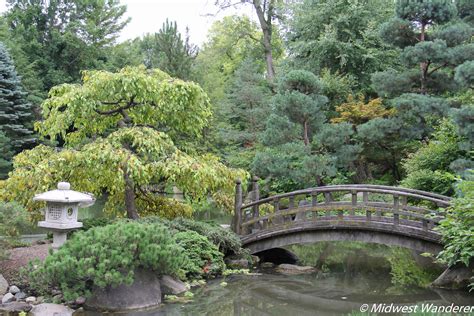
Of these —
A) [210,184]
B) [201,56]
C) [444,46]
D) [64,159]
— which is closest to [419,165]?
[444,46]

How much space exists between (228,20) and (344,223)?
26.3 m

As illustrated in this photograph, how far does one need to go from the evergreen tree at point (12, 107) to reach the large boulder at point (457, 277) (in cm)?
1649

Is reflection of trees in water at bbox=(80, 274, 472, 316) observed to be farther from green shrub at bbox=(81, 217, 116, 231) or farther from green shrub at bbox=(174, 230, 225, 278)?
green shrub at bbox=(81, 217, 116, 231)

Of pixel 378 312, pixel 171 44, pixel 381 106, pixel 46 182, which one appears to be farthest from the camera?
pixel 171 44

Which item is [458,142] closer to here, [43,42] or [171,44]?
[171,44]

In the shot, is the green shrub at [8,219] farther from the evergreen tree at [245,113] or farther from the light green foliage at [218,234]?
the evergreen tree at [245,113]

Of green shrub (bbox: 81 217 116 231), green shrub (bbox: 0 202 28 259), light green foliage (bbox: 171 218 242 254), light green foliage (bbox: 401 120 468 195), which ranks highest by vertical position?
light green foliage (bbox: 401 120 468 195)

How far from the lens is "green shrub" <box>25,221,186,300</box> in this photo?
621 centimetres

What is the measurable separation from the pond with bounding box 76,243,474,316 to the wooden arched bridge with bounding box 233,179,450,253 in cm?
71

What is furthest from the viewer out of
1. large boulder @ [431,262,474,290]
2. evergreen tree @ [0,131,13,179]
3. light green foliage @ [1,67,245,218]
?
evergreen tree @ [0,131,13,179]

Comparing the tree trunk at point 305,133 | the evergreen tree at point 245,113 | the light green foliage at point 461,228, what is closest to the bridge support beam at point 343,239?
the light green foliage at point 461,228

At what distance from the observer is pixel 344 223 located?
28.8 feet

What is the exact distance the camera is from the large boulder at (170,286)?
741 cm

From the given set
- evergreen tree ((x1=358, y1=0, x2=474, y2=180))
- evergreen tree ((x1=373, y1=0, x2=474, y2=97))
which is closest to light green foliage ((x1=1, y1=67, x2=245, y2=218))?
evergreen tree ((x1=358, y1=0, x2=474, y2=180))
